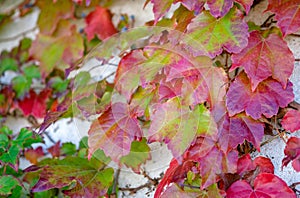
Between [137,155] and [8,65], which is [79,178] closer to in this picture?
[137,155]

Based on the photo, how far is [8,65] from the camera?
1720mm

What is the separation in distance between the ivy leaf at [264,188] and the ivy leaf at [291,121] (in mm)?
124

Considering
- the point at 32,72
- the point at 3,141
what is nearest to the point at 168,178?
the point at 3,141

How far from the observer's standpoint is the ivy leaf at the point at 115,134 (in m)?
1.08

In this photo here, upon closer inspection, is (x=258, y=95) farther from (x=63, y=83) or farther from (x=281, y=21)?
(x=63, y=83)

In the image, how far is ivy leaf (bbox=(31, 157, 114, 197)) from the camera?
Result: 1.10 meters

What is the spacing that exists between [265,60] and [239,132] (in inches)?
7.0

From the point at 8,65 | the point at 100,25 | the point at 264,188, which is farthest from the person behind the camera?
the point at 8,65

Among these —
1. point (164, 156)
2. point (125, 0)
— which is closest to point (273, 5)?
point (164, 156)

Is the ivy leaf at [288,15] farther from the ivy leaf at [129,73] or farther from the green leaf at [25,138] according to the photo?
the green leaf at [25,138]

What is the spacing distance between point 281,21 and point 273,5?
0.19 feet

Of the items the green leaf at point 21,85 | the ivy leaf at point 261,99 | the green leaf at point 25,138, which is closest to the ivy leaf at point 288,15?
the ivy leaf at point 261,99

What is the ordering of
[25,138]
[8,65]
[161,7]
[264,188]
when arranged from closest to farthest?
[264,188], [161,7], [25,138], [8,65]

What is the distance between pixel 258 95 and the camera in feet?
3.36
